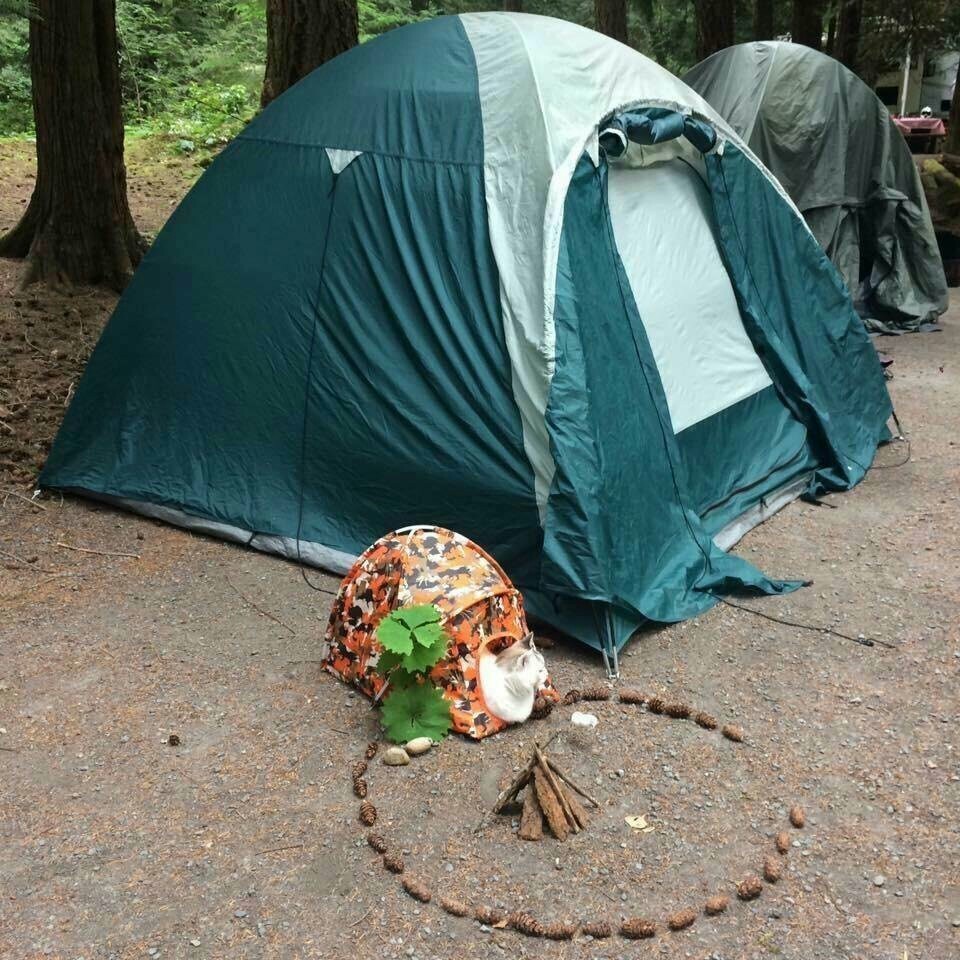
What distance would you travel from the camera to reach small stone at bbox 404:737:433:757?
11.4 feet

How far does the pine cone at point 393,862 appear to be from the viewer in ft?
9.75

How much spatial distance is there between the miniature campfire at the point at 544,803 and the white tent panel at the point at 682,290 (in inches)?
76.3

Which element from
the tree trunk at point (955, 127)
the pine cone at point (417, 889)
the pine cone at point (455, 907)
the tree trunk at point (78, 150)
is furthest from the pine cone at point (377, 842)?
the tree trunk at point (955, 127)

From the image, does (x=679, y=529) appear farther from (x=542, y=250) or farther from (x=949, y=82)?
(x=949, y=82)

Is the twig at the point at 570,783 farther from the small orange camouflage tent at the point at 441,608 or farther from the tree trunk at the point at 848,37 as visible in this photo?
the tree trunk at the point at 848,37

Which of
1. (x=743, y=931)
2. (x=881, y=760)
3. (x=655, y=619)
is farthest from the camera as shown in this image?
(x=655, y=619)

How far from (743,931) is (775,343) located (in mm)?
3213

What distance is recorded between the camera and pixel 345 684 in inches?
151

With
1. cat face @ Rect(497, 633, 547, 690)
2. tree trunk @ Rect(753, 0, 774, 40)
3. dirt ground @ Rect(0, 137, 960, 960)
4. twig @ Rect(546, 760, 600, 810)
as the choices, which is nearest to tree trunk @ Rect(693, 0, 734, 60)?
tree trunk @ Rect(753, 0, 774, 40)

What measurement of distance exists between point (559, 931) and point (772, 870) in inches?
23.7

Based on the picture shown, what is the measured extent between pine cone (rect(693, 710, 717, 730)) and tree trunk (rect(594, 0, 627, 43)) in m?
9.70

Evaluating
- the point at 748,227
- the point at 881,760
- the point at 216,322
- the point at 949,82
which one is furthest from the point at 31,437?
the point at 949,82

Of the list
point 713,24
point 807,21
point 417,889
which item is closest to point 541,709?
point 417,889

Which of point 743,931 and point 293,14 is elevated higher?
point 293,14
